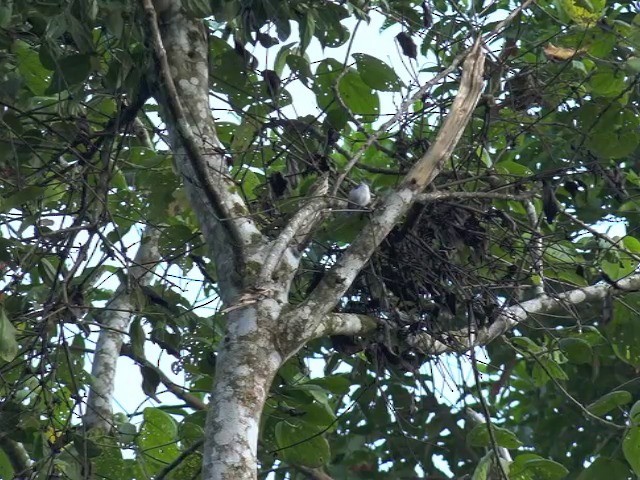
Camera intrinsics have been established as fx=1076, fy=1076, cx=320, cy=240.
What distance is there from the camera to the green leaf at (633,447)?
138 inches

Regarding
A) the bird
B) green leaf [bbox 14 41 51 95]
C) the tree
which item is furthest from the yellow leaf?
green leaf [bbox 14 41 51 95]

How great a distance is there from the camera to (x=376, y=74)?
4012 millimetres

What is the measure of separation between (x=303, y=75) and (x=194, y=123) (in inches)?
31.1

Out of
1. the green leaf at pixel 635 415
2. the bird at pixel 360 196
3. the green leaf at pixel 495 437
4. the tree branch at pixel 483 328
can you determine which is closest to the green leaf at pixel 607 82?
the tree branch at pixel 483 328

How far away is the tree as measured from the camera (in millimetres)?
3113

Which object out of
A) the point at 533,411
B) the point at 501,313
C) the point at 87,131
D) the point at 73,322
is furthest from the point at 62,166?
the point at 533,411

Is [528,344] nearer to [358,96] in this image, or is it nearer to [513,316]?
[513,316]

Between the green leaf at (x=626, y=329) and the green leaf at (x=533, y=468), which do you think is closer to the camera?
the green leaf at (x=533, y=468)

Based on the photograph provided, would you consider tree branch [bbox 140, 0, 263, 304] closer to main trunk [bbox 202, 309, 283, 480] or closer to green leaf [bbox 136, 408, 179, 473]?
main trunk [bbox 202, 309, 283, 480]

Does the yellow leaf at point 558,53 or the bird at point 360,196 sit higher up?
the yellow leaf at point 558,53

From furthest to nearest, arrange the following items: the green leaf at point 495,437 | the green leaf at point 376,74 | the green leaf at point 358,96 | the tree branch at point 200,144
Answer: the green leaf at point 358,96 < the green leaf at point 376,74 < the green leaf at point 495,437 < the tree branch at point 200,144

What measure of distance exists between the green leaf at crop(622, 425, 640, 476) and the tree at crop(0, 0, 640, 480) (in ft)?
0.10

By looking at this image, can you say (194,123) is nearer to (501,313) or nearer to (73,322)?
(73,322)

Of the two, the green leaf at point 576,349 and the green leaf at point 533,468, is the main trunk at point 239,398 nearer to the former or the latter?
the green leaf at point 533,468
